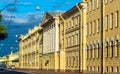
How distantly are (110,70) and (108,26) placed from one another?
4.97 m

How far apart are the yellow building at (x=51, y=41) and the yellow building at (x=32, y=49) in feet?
25.7

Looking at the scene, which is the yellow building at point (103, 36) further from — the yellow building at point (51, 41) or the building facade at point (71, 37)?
the yellow building at point (51, 41)

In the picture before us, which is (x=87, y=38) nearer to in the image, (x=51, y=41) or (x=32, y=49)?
(x=51, y=41)

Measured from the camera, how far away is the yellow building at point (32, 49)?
348 ft

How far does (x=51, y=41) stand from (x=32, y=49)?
29405 mm

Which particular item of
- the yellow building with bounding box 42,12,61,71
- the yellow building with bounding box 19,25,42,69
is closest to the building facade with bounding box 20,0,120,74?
the yellow building with bounding box 42,12,61,71

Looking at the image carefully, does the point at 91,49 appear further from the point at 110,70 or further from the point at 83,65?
the point at 110,70

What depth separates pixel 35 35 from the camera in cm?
11169

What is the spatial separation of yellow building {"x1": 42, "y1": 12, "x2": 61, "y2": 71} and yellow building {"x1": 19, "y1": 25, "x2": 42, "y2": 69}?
7839mm

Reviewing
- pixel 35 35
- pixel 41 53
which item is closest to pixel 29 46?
pixel 35 35

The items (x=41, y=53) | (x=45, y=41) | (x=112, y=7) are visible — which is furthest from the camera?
(x=41, y=53)

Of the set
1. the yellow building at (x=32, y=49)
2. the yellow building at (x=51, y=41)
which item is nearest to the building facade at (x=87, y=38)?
the yellow building at (x=51, y=41)

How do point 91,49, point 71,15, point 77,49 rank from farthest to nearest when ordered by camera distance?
point 71,15 < point 77,49 < point 91,49

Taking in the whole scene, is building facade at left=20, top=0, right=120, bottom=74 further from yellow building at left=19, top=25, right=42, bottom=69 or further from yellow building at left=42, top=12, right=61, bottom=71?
yellow building at left=19, top=25, right=42, bottom=69
